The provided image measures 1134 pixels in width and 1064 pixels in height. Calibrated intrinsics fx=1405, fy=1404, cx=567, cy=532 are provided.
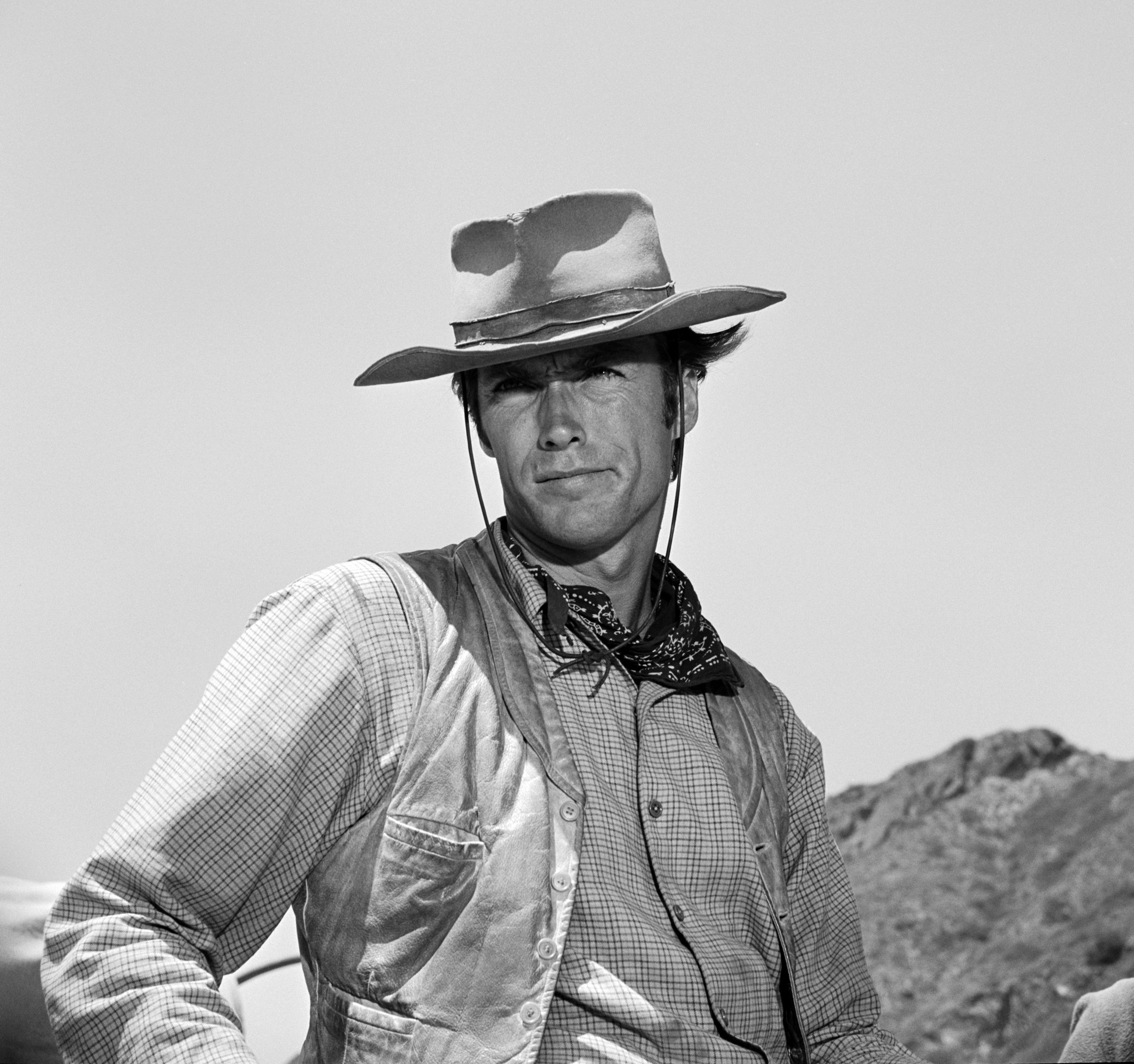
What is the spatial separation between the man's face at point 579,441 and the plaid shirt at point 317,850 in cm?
10

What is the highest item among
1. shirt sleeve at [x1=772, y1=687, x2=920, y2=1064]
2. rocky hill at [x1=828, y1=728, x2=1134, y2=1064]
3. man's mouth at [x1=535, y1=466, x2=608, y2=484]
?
man's mouth at [x1=535, y1=466, x2=608, y2=484]

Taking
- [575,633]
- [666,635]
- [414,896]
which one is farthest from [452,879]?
[666,635]

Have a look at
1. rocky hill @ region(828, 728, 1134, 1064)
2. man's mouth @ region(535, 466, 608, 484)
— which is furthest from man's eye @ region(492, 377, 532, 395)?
rocky hill @ region(828, 728, 1134, 1064)

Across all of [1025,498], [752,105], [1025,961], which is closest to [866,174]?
[752,105]

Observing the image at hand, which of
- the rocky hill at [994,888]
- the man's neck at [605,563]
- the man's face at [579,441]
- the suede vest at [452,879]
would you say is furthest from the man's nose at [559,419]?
the rocky hill at [994,888]

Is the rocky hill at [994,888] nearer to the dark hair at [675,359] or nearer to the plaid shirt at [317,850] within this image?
the plaid shirt at [317,850]

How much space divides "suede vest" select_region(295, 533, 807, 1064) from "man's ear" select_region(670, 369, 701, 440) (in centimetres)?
43

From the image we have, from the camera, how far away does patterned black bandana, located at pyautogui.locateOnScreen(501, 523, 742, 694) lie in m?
1.56

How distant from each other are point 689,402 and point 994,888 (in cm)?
255

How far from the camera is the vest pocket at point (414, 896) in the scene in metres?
1.29

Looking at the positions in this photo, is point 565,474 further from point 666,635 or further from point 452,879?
point 452,879

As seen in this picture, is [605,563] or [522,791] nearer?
[522,791]

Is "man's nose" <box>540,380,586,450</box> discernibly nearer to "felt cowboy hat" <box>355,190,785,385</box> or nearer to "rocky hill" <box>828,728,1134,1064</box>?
"felt cowboy hat" <box>355,190,785,385</box>

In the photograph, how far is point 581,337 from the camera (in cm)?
153
